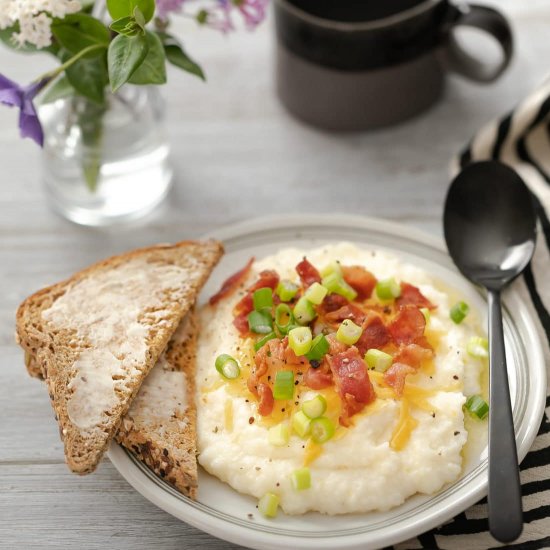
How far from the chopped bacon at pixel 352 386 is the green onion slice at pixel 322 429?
0.14 feet

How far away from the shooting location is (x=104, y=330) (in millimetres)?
2428

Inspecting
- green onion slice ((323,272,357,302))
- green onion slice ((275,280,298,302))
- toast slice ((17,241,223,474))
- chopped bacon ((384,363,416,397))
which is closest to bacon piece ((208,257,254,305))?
toast slice ((17,241,223,474))

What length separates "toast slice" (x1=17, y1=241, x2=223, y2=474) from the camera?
2.20m

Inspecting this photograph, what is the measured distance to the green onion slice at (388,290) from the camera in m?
2.51

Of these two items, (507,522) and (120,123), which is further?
(120,123)

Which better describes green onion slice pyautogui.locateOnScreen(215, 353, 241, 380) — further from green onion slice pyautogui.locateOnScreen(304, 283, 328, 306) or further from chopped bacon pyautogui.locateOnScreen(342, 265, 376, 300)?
chopped bacon pyautogui.locateOnScreen(342, 265, 376, 300)

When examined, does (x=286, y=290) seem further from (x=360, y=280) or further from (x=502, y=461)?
(x=502, y=461)

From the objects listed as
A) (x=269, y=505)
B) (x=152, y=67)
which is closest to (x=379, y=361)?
(x=269, y=505)

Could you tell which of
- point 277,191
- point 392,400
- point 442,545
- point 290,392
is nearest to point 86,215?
point 277,191

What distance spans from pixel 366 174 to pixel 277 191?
393 millimetres

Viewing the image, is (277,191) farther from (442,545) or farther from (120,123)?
(442,545)

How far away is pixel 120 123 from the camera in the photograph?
10.1 ft

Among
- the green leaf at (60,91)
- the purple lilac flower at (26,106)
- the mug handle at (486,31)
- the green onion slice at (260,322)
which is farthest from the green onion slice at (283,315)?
the mug handle at (486,31)

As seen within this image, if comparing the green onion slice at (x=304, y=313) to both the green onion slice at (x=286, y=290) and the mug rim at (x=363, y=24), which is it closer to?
the green onion slice at (x=286, y=290)
